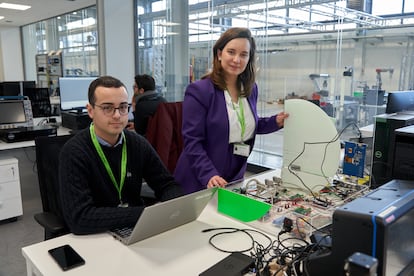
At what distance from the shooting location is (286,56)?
14.2ft

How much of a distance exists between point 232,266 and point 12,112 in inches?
125

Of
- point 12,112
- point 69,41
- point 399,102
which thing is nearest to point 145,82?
point 12,112

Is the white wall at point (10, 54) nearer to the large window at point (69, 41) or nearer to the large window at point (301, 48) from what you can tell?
the large window at point (69, 41)

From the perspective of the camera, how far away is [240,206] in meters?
1.49

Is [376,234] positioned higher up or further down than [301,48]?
further down

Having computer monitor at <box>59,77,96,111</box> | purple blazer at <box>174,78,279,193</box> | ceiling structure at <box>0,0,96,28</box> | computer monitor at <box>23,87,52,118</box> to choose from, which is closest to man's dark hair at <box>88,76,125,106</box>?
purple blazer at <box>174,78,279,193</box>

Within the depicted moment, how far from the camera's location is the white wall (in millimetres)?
9938

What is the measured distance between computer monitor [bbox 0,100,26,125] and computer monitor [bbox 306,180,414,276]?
3.38 metres

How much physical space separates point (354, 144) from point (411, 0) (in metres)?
2.06

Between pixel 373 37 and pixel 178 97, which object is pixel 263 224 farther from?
pixel 178 97

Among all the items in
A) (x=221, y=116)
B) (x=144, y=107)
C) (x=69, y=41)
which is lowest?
(x=144, y=107)

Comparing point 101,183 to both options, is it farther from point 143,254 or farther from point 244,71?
point 244,71

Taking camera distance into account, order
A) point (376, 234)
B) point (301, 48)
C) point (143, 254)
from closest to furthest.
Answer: point (376, 234)
point (143, 254)
point (301, 48)

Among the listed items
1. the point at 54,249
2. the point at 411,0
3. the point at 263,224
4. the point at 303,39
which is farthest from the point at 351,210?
the point at 303,39
